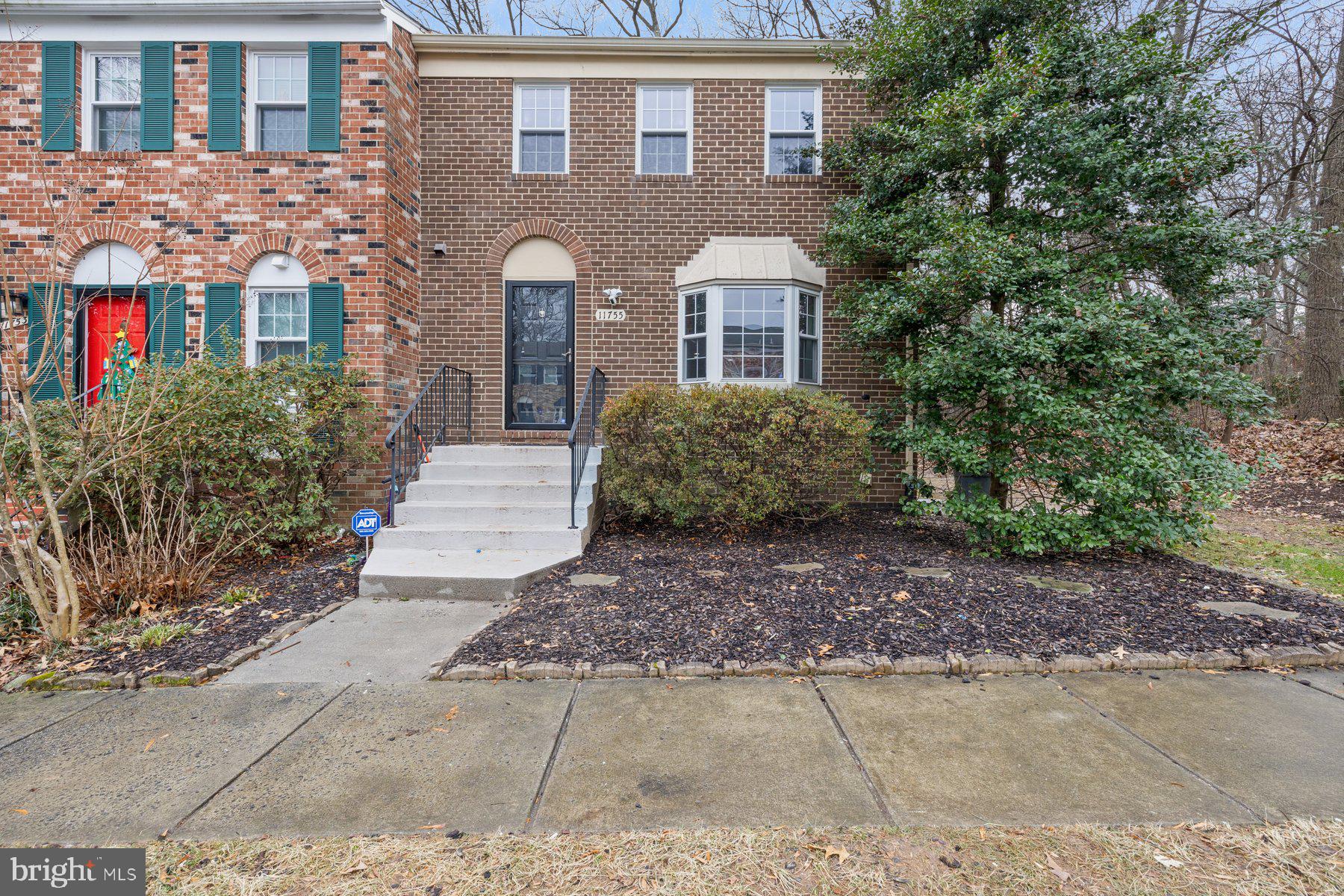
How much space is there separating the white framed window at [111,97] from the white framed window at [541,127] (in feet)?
14.7

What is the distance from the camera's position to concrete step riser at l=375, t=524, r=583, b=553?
5.46 m

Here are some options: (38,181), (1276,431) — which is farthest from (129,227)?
(1276,431)

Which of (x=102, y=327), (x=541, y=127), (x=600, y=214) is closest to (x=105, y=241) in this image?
(x=102, y=327)

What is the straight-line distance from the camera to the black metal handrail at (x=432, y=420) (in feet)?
22.1

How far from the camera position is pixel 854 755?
2.54m

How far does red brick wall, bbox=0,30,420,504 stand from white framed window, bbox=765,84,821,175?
4823 mm

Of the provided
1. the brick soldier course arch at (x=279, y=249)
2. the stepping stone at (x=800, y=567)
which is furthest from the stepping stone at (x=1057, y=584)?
the brick soldier course arch at (x=279, y=249)

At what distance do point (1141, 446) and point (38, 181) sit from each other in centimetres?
1201

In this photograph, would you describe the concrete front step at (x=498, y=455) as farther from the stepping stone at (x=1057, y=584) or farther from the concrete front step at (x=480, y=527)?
the stepping stone at (x=1057, y=584)

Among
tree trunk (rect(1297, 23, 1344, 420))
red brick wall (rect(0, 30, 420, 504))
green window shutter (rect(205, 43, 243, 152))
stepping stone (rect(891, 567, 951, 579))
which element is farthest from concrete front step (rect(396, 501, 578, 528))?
tree trunk (rect(1297, 23, 1344, 420))

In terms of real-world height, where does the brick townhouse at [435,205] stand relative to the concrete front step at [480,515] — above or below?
above

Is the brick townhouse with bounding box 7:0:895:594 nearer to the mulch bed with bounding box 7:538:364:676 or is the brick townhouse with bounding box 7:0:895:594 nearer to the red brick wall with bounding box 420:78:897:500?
the red brick wall with bounding box 420:78:897:500

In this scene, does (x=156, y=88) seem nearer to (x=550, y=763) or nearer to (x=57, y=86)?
(x=57, y=86)

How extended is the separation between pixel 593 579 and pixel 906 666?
2483mm
